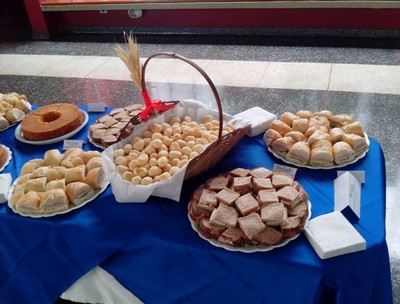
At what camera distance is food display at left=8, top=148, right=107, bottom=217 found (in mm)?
1316

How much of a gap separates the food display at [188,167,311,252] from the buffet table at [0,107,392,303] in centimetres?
3

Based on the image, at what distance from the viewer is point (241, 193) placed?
4.10ft

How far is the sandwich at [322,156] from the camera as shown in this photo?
1391 mm

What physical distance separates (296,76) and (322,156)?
2196 millimetres

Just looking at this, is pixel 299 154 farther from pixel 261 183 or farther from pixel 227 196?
pixel 227 196

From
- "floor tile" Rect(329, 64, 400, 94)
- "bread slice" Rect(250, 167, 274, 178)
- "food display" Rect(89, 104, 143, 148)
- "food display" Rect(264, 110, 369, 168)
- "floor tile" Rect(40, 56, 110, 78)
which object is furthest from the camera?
"floor tile" Rect(40, 56, 110, 78)

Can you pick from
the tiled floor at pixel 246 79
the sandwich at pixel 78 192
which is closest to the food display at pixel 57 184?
the sandwich at pixel 78 192

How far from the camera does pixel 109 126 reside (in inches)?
67.1

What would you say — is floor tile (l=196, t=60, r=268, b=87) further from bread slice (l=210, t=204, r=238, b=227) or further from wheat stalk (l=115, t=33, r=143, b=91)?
bread slice (l=210, t=204, r=238, b=227)

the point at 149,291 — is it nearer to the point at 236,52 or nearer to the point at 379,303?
the point at 379,303

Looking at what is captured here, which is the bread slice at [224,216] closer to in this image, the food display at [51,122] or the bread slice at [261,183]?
the bread slice at [261,183]

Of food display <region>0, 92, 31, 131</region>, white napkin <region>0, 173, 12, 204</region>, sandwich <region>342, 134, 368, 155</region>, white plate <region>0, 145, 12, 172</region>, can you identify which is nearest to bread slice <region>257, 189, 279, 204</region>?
sandwich <region>342, 134, 368, 155</region>

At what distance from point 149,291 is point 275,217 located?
49 centimetres

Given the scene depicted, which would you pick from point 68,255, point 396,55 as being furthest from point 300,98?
point 68,255
